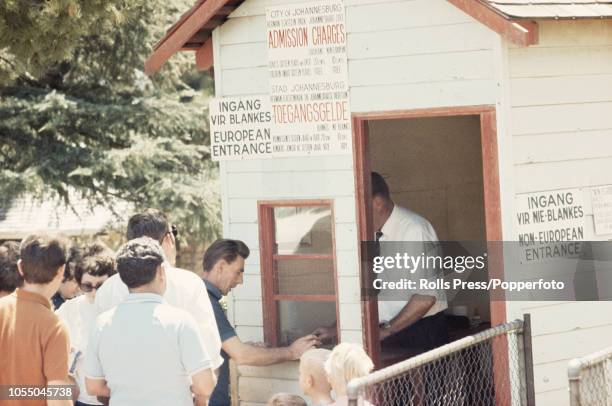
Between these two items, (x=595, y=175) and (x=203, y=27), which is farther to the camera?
(x=203, y=27)

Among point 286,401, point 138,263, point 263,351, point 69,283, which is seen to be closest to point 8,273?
point 138,263

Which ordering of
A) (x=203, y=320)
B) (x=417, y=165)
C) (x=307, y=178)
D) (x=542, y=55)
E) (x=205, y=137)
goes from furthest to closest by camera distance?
(x=205, y=137) → (x=417, y=165) → (x=307, y=178) → (x=542, y=55) → (x=203, y=320)

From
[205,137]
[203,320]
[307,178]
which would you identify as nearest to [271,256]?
[307,178]

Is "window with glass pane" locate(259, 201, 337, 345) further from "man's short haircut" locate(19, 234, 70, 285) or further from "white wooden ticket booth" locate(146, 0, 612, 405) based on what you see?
"man's short haircut" locate(19, 234, 70, 285)

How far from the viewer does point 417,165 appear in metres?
10.1

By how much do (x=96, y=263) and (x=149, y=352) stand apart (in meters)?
1.48

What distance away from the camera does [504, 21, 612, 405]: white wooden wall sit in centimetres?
688

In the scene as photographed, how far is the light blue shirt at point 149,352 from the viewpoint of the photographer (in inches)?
221

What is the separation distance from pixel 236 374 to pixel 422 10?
9.87ft

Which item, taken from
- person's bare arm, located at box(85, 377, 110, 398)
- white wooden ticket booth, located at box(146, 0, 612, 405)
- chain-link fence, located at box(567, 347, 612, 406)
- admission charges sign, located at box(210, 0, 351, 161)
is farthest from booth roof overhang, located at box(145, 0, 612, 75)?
person's bare arm, located at box(85, 377, 110, 398)

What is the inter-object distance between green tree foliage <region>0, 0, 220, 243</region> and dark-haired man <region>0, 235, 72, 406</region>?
1219cm

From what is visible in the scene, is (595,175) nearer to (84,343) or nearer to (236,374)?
(236,374)

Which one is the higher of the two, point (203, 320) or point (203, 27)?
point (203, 27)

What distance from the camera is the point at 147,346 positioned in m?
5.60
